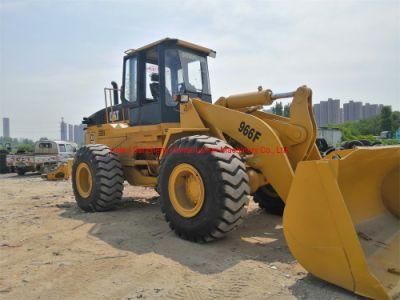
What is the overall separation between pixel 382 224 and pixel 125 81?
5483 millimetres

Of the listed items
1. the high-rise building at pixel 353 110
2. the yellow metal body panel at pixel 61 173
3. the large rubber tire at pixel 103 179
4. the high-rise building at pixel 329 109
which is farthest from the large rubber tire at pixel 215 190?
the high-rise building at pixel 353 110

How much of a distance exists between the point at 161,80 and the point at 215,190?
3.05 meters

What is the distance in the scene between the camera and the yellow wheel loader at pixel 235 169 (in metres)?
3.31

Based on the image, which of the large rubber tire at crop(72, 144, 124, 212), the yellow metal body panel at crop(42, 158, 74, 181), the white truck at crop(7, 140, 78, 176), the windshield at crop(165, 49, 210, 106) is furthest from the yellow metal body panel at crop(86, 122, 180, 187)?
the white truck at crop(7, 140, 78, 176)

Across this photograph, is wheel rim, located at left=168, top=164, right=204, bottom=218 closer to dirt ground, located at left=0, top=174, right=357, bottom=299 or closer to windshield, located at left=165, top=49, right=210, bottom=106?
dirt ground, located at left=0, top=174, right=357, bottom=299

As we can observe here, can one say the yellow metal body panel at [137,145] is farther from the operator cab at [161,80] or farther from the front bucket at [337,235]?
the front bucket at [337,235]

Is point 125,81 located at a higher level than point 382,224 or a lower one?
higher

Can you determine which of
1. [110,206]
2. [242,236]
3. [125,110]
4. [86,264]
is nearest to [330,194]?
[242,236]

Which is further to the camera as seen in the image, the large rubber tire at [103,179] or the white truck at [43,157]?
the white truck at [43,157]

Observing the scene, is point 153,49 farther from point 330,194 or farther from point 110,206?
point 330,194

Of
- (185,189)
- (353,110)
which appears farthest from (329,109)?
(185,189)

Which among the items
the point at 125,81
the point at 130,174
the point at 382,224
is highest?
the point at 125,81

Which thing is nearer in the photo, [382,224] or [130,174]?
[382,224]

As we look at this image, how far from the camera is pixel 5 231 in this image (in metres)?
5.75
